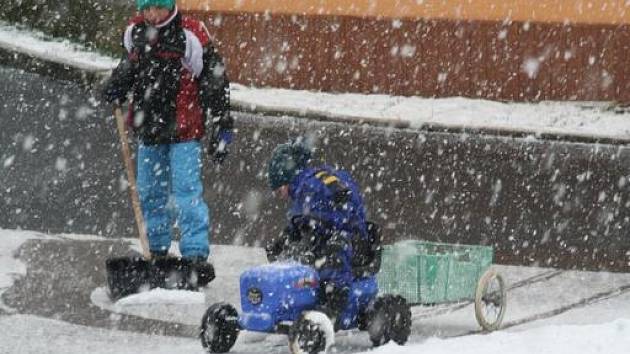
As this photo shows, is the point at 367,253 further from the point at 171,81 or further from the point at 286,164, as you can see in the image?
the point at 171,81

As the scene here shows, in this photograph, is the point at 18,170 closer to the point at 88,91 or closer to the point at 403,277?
the point at 88,91

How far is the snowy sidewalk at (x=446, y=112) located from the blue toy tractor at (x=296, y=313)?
8644 mm

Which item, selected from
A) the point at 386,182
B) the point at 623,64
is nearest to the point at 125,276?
the point at 386,182

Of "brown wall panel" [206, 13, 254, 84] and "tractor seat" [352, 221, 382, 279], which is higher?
"brown wall panel" [206, 13, 254, 84]

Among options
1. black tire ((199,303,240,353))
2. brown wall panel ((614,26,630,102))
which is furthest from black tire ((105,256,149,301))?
brown wall panel ((614,26,630,102))

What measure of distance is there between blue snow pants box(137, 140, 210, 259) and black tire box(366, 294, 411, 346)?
73.8 inches

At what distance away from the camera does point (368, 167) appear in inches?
536

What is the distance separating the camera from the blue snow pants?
28.3ft

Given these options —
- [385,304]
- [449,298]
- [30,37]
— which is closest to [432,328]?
[449,298]

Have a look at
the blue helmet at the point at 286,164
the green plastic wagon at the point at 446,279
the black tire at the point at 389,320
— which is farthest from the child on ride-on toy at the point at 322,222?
the green plastic wagon at the point at 446,279

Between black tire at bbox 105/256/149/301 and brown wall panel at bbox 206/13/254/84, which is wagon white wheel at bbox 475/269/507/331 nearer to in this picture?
black tire at bbox 105/256/149/301

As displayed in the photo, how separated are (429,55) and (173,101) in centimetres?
862

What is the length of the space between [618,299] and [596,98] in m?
8.48

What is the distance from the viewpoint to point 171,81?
849 centimetres
